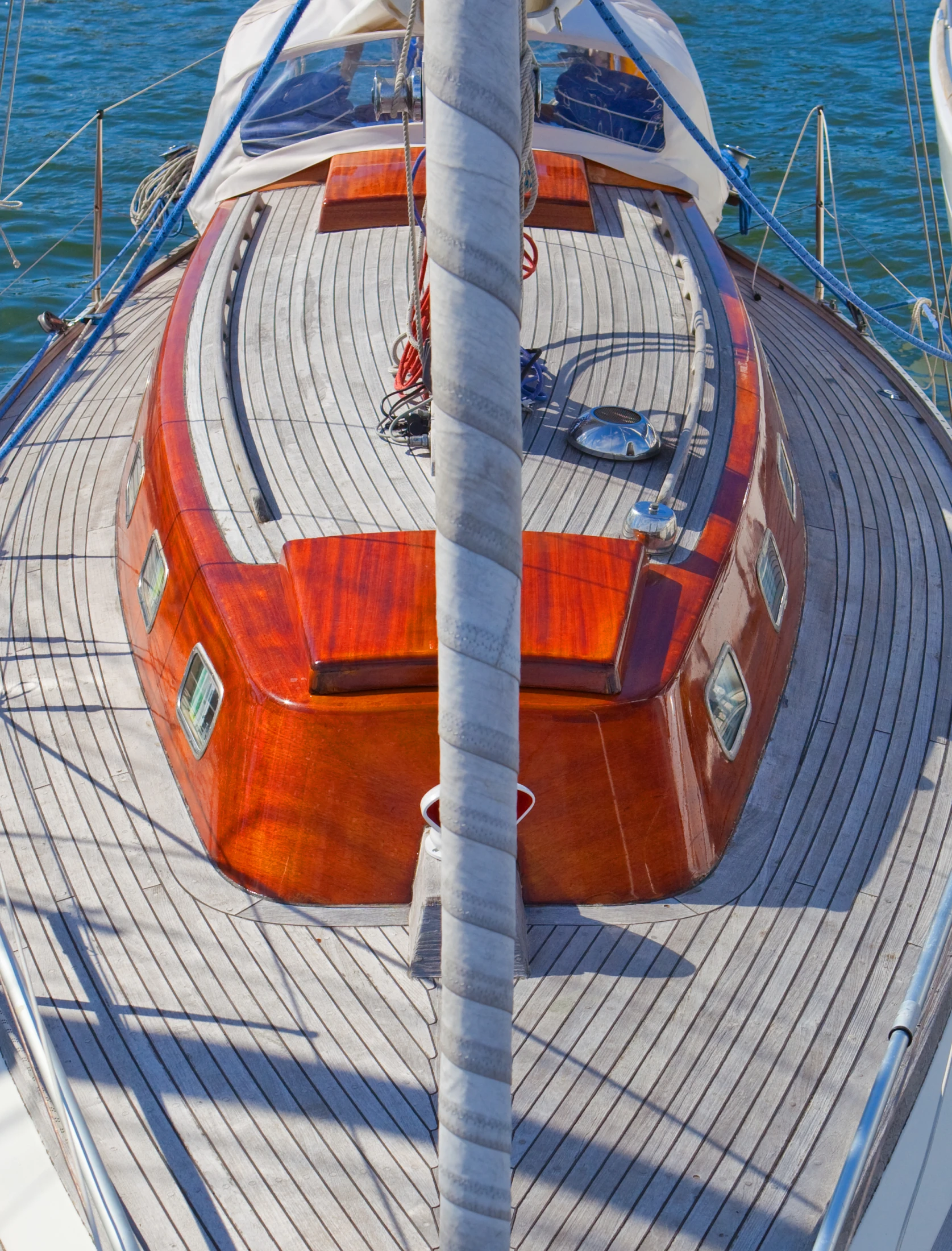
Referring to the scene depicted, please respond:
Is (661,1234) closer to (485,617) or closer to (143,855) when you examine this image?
(143,855)

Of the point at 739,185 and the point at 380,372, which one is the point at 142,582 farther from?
the point at 739,185

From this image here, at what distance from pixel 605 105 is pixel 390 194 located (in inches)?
66.0

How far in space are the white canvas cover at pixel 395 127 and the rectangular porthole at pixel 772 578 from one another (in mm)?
2914

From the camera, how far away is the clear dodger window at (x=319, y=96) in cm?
690

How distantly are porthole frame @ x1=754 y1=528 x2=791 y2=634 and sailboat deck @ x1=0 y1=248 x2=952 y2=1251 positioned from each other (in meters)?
0.22

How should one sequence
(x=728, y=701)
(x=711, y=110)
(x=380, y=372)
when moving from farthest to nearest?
(x=711, y=110) → (x=380, y=372) → (x=728, y=701)

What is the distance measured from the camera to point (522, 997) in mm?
3715

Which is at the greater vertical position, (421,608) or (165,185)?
(165,185)

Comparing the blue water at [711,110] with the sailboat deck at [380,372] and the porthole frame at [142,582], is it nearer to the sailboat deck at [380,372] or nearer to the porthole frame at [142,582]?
the sailboat deck at [380,372]

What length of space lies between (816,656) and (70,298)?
8539 millimetres

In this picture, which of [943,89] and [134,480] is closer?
[134,480]

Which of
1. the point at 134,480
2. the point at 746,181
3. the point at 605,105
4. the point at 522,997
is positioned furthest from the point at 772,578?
the point at 746,181

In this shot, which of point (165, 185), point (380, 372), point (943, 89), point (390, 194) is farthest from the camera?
point (165, 185)

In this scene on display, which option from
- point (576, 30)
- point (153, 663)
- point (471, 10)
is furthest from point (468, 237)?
point (576, 30)
